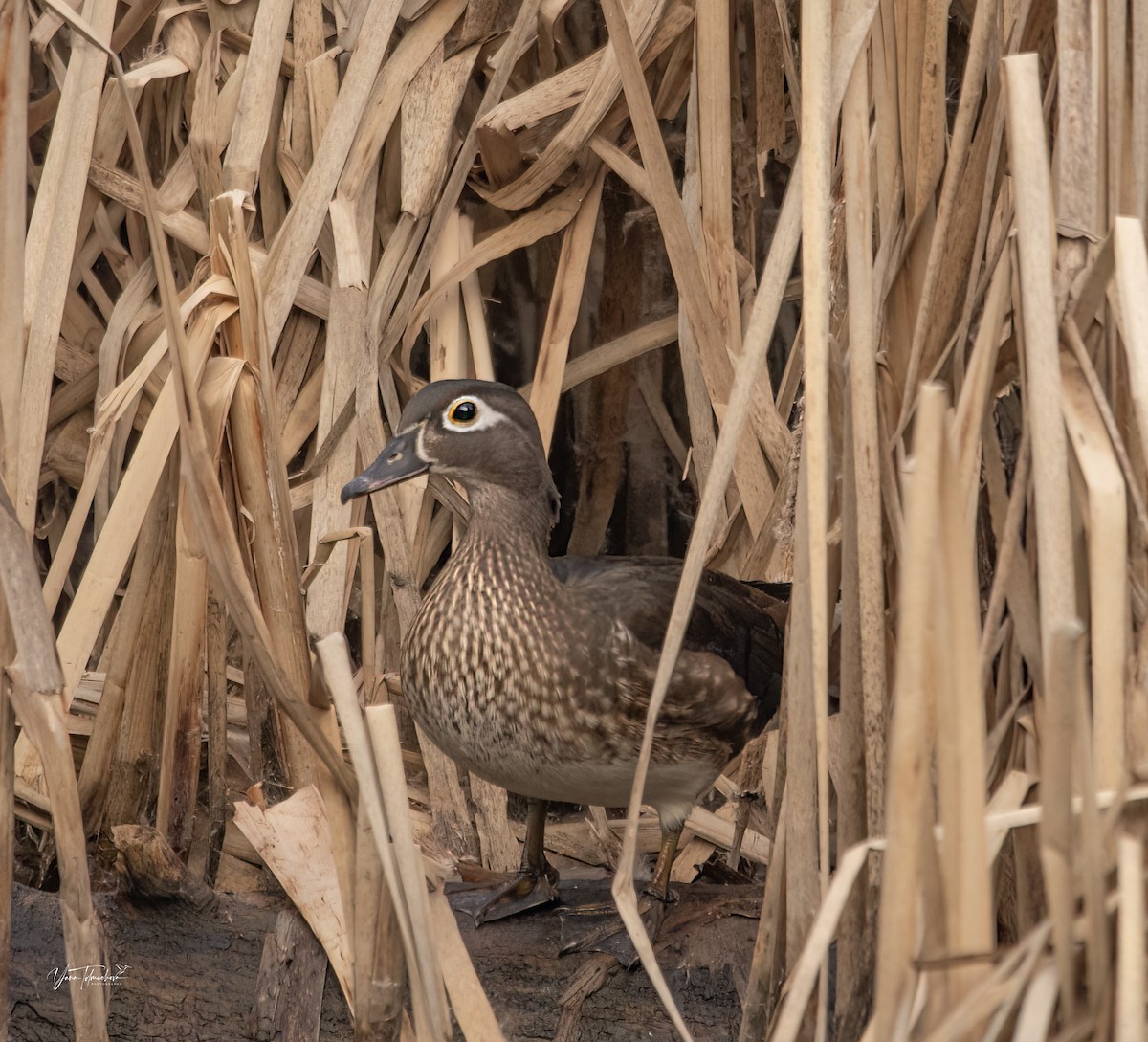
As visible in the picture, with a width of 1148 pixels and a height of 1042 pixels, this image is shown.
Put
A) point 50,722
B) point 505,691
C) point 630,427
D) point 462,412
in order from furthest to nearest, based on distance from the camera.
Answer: point 630,427 < point 462,412 < point 505,691 < point 50,722

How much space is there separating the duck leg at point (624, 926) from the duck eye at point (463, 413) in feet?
3.19

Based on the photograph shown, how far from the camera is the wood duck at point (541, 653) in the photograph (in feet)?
9.00

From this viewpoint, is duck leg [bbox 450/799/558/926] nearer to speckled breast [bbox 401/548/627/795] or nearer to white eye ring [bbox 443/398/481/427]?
speckled breast [bbox 401/548/627/795]

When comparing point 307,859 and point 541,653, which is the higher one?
point 541,653

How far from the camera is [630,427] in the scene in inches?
161

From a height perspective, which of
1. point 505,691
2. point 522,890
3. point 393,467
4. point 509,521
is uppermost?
point 393,467

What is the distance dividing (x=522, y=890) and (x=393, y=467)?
2.91 feet

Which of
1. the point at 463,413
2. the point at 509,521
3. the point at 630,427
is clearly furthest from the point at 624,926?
the point at 630,427

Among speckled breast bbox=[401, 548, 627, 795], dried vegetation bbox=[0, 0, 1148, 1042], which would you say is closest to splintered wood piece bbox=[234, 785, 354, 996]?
dried vegetation bbox=[0, 0, 1148, 1042]

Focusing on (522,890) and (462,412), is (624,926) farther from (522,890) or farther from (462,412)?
(462,412)

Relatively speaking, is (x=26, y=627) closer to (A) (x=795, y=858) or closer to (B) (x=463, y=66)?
(A) (x=795, y=858)

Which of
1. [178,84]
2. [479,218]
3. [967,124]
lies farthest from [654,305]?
[967,124]

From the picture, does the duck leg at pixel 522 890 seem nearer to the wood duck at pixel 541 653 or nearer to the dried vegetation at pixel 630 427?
the wood duck at pixel 541 653

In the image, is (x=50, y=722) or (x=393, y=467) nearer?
(x=50, y=722)
